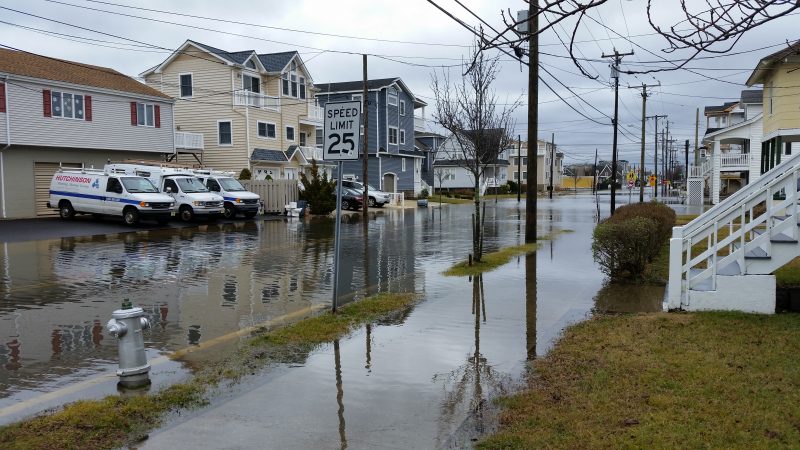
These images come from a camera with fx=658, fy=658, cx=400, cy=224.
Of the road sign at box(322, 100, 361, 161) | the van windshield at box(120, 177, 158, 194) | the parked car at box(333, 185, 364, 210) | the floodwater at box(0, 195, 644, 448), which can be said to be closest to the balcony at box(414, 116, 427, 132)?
the parked car at box(333, 185, 364, 210)

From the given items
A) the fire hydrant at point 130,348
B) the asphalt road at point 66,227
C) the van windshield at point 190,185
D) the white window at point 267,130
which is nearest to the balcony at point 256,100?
the white window at point 267,130

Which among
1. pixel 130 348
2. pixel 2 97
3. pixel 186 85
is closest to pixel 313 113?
pixel 186 85

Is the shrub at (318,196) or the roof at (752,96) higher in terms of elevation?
the roof at (752,96)

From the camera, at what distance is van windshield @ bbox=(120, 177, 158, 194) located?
2603 centimetres

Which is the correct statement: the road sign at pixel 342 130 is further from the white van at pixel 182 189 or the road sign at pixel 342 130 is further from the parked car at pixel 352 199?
the parked car at pixel 352 199

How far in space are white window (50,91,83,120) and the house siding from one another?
20 centimetres

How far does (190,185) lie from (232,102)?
44.4 feet

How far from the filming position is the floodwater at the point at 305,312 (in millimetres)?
5281

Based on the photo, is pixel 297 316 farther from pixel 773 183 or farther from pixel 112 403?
pixel 773 183

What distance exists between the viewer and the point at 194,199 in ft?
92.1

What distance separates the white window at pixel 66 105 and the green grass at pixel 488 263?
22.7 meters

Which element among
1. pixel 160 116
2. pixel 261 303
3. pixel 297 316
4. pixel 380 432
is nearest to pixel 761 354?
pixel 380 432

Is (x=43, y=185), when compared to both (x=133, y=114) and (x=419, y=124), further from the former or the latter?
(x=419, y=124)

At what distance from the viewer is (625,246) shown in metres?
11.9
